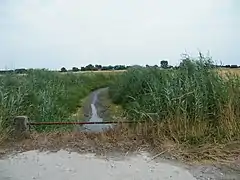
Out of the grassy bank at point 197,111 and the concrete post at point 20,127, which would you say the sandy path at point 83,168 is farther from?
the grassy bank at point 197,111

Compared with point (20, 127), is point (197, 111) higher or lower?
higher

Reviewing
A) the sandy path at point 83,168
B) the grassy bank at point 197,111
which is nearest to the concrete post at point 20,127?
the sandy path at point 83,168

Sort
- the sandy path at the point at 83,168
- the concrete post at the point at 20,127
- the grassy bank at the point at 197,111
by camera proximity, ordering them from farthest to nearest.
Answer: the concrete post at the point at 20,127 → the grassy bank at the point at 197,111 → the sandy path at the point at 83,168

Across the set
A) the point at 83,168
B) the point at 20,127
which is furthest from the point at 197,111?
the point at 20,127

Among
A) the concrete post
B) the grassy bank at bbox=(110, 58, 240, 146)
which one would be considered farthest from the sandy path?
the grassy bank at bbox=(110, 58, 240, 146)

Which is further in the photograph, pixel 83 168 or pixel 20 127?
pixel 20 127

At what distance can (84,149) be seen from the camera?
21.5 ft

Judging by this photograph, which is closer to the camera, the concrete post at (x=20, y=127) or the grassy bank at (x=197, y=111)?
the grassy bank at (x=197, y=111)

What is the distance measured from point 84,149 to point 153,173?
5.44 ft

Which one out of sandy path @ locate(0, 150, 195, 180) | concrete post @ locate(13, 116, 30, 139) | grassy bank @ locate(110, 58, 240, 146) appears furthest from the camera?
concrete post @ locate(13, 116, 30, 139)

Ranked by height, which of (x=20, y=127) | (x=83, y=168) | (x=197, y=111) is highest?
(x=197, y=111)

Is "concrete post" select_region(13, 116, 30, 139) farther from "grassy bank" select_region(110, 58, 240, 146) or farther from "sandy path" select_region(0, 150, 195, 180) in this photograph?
"grassy bank" select_region(110, 58, 240, 146)

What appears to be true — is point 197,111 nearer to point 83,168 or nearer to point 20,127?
point 83,168

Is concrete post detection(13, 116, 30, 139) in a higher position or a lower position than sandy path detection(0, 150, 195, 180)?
higher
